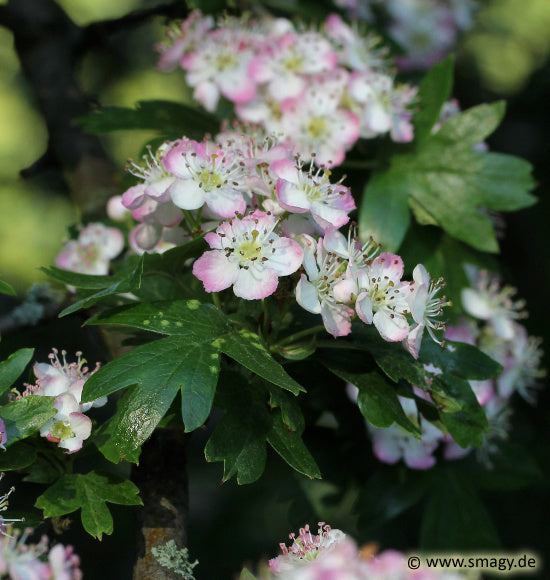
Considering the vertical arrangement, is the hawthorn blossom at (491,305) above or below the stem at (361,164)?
below

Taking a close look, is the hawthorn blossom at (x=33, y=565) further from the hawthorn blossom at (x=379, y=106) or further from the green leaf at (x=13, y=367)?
the hawthorn blossom at (x=379, y=106)

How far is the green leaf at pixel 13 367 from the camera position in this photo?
1.13 metres

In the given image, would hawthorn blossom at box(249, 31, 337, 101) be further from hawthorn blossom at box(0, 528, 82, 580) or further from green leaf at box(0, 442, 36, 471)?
hawthorn blossom at box(0, 528, 82, 580)

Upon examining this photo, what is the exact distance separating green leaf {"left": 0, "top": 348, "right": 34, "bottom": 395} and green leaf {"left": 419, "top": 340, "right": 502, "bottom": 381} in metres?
0.62

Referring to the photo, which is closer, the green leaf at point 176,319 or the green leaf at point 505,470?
the green leaf at point 176,319

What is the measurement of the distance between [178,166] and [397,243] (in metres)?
0.57

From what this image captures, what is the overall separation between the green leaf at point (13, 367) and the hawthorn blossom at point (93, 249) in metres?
0.56

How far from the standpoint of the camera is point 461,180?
1.71 metres

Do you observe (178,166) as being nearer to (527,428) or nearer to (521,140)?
(527,428)

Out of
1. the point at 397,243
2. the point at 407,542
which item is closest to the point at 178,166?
the point at 397,243

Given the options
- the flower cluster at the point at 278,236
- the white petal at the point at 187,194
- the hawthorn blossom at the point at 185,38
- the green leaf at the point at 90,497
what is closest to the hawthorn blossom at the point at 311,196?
the flower cluster at the point at 278,236

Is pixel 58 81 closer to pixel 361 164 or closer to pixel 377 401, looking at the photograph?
pixel 361 164

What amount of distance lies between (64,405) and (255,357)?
A: 306 mm

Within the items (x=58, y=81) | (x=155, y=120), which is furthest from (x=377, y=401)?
(x=58, y=81)
